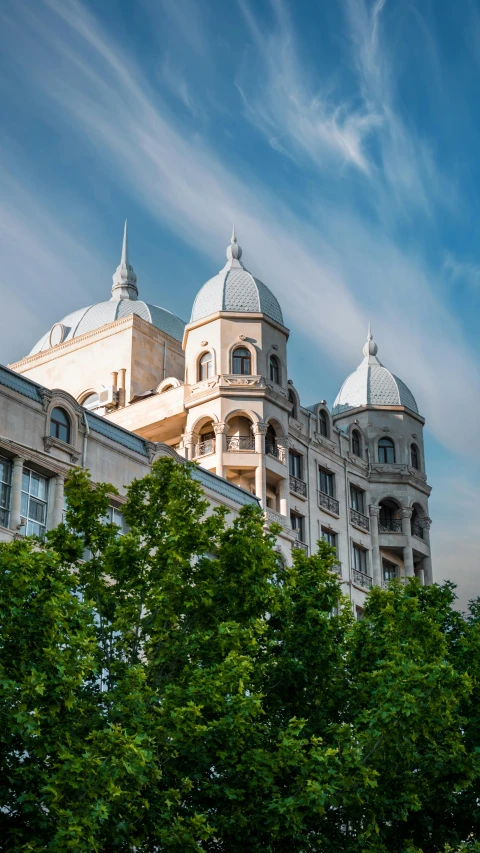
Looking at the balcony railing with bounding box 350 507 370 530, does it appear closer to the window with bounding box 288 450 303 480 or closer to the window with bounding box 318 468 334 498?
the window with bounding box 318 468 334 498

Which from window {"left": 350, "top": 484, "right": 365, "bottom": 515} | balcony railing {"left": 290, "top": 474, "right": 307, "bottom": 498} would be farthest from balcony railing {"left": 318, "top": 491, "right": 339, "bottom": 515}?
window {"left": 350, "top": 484, "right": 365, "bottom": 515}

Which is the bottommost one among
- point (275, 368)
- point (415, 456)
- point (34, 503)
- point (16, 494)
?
point (16, 494)

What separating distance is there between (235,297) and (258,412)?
5.46 m

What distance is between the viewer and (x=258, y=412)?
52.2 m

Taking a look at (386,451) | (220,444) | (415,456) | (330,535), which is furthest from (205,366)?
(415,456)

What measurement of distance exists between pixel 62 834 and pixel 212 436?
33.8 meters

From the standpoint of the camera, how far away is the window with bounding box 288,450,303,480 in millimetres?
55688

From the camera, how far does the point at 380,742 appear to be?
24.0 meters

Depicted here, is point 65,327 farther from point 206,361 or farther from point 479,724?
point 479,724

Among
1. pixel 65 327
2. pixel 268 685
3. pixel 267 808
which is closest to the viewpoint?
pixel 267 808

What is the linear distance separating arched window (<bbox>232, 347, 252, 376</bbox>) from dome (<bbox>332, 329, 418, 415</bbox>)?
10.9 metres

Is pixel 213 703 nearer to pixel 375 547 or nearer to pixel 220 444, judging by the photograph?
pixel 220 444

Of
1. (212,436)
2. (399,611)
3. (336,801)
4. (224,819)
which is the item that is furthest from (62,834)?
(212,436)

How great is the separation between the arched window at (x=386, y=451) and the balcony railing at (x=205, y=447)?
40.3 ft
